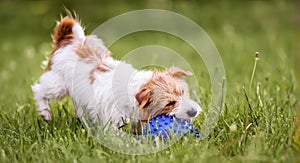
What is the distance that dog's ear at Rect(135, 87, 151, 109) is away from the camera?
392 cm

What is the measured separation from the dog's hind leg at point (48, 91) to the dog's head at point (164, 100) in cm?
99

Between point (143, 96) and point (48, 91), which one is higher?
point (48, 91)

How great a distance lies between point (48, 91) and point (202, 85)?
156 centimetres

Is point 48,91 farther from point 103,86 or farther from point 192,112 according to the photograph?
point 192,112

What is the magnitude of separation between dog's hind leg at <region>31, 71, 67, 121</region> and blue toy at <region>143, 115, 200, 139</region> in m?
1.12

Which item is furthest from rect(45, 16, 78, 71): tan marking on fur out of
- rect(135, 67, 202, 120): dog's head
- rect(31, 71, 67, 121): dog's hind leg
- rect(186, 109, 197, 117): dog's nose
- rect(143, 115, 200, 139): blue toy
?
rect(186, 109, 197, 117): dog's nose

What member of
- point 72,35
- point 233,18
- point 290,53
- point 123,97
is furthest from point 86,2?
point 123,97

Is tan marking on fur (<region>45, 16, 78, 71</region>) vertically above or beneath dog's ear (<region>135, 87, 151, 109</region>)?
above

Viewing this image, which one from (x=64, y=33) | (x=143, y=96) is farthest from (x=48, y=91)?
(x=143, y=96)

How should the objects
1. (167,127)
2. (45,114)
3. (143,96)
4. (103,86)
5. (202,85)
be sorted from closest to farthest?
1. (167,127)
2. (143,96)
3. (103,86)
4. (45,114)
5. (202,85)

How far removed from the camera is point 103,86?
4.29 metres

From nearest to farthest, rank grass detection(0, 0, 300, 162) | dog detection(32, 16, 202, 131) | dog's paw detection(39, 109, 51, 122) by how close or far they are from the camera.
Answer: grass detection(0, 0, 300, 162)
dog detection(32, 16, 202, 131)
dog's paw detection(39, 109, 51, 122)

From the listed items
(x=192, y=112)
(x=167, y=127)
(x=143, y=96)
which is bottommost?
(x=167, y=127)

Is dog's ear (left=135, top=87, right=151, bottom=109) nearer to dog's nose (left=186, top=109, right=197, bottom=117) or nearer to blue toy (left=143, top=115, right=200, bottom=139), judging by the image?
blue toy (left=143, top=115, right=200, bottom=139)
